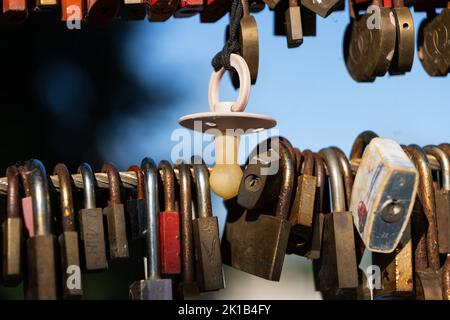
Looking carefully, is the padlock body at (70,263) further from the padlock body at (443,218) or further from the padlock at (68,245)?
the padlock body at (443,218)

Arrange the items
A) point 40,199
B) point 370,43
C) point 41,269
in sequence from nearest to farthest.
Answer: point 41,269 < point 40,199 < point 370,43

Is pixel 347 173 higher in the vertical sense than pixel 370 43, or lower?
A: lower

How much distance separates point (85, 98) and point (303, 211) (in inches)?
65.6

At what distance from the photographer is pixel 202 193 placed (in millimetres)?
2627

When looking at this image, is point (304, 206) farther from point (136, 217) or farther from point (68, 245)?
point (68, 245)

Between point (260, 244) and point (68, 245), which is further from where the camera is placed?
point (260, 244)

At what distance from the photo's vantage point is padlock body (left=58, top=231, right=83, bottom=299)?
2.31 meters

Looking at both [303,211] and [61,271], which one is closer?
[61,271]

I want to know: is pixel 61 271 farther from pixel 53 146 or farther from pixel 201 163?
pixel 53 146

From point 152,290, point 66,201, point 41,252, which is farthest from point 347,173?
point 41,252

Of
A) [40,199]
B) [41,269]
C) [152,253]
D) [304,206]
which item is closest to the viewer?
[41,269]

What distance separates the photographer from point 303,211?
2592mm

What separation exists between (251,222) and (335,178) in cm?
22
